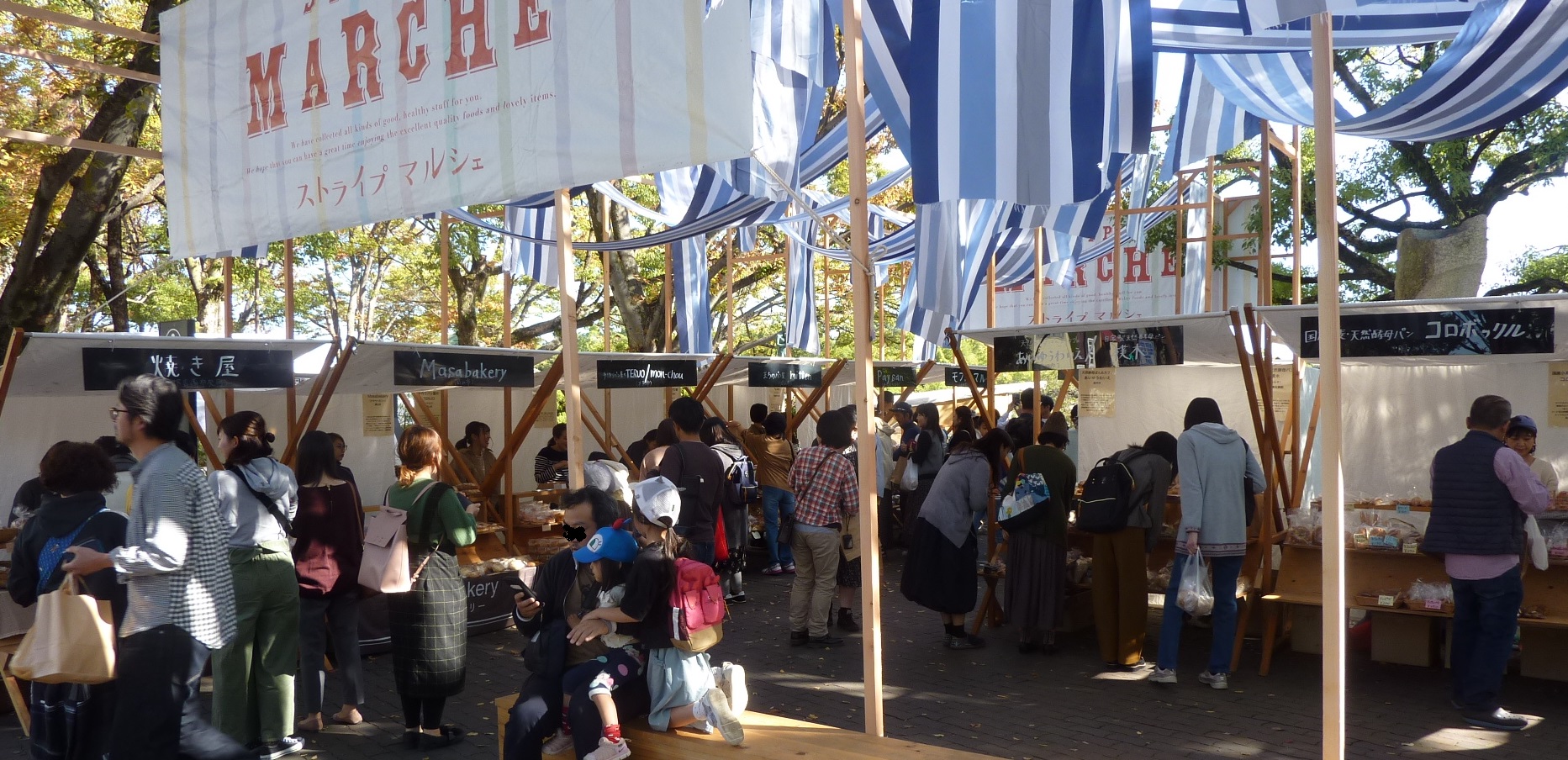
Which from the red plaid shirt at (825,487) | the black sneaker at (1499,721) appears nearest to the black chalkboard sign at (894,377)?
the red plaid shirt at (825,487)

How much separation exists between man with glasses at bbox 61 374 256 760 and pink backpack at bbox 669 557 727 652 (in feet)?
5.68

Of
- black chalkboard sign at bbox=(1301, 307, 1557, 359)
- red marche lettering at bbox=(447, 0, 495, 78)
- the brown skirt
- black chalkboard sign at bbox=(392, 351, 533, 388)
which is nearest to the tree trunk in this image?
black chalkboard sign at bbox=(392, 351, 533, 388)

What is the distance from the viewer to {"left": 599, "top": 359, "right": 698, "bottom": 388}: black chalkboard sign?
35.4ft

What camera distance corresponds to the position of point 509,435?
32.0 feet

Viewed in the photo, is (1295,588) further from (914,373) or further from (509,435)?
(914,373)

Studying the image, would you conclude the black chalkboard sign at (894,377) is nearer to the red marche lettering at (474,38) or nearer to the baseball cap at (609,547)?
the red marche lettering at (474,38)

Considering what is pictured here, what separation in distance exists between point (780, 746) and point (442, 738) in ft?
7.95

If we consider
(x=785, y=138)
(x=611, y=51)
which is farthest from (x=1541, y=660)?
(x=611, y=51)

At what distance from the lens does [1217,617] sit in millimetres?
7055

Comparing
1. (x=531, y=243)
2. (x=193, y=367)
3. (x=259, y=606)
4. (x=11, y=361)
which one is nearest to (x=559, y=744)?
(x=259, y=606)

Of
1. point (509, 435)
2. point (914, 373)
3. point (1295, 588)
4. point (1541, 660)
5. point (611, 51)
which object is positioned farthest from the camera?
point (914, 373)

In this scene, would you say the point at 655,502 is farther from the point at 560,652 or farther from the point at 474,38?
the point at 474,38

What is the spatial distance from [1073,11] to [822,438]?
405 centimetres

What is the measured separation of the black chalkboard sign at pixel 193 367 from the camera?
21.6ft
